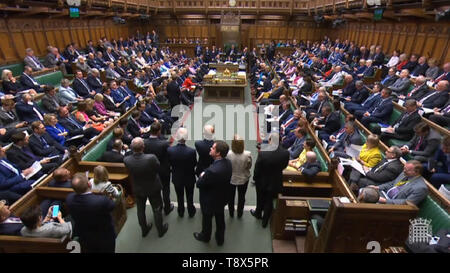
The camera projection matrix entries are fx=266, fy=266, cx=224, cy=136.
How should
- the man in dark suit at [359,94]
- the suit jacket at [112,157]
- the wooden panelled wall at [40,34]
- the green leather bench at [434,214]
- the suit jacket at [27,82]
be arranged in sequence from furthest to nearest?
1. the wooden panelled wall at [40,34]
2. the man in dark suit at [359,94]
3. the suit jacket at [27,82]
4. the suit jacket at [112,157]
5. the green leather bench at [434,214]

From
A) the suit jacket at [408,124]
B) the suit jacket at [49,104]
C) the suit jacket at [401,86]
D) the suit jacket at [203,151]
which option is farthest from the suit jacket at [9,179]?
the suit jacket at [401,86]

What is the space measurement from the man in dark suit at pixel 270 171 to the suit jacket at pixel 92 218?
175cm

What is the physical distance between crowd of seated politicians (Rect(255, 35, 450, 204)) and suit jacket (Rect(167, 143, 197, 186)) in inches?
61.2

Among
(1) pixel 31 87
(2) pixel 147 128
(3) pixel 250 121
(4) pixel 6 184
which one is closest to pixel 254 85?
(3) pixel 250 121

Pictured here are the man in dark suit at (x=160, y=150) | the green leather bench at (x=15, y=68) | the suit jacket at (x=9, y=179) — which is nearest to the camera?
the suit jacket at (x=9, y=179)

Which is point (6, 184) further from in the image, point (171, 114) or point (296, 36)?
point (296, 36)

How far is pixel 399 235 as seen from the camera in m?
2.15

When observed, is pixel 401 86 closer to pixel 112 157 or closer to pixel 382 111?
pixel 382 111

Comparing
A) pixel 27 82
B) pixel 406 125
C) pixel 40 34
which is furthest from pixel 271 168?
pixel 40 34

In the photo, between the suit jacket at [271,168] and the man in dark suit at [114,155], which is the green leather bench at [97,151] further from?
the suit jacket at [271,168]

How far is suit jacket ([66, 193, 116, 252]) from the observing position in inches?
93.1

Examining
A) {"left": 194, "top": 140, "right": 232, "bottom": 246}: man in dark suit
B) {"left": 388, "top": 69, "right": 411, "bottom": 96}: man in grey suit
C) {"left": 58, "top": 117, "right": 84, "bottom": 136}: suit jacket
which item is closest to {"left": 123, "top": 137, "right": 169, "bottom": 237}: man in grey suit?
{"left": 194, "top": 140, "right": 232, "bottom": 246}: man in dark suit

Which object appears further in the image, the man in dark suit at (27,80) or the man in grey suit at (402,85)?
the man in grey suit at (402,85)

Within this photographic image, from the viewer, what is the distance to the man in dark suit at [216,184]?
2.89 m
